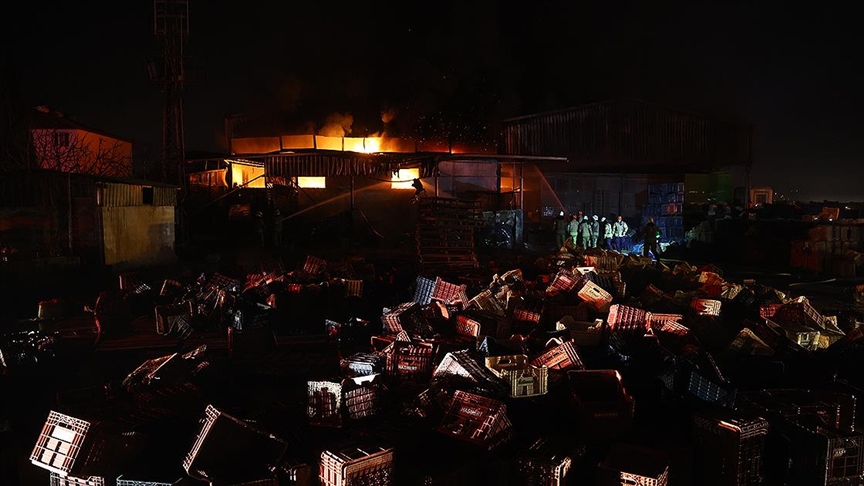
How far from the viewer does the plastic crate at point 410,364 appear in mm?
6137

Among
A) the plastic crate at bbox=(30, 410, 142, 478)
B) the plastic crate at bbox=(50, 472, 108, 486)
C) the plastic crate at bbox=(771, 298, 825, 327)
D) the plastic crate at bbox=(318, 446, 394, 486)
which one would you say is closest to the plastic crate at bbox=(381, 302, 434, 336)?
the plastic crate at bbox=(318, 446, 394, 486)

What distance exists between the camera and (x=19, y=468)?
4695 mm

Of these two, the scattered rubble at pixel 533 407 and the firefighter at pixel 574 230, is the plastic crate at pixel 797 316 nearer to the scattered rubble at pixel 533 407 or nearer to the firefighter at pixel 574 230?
the scattered rubble at pixel 533 407

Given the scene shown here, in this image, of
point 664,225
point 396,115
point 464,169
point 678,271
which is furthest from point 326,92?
point 678,271

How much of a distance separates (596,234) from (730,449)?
A: 1613 centimetres

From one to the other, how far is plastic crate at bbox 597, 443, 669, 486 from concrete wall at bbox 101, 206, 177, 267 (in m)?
14.4

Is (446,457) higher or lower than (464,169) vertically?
lower

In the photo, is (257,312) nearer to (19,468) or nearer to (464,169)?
(19,468)

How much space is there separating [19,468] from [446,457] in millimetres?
3733

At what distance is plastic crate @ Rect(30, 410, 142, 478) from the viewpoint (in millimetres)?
4281

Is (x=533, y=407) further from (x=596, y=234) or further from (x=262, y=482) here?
(x=596, y=234)

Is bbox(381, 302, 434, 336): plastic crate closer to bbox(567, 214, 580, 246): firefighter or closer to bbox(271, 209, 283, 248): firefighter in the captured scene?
bbox(271, 209, 283, 248): firefighter

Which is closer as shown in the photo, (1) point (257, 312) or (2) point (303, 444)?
(2) point (303, 444)

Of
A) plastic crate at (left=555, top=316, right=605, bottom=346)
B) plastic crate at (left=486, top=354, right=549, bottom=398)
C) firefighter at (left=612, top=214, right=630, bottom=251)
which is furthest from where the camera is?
firefighter at (left=612, top=214, right=630, bottom=251)
